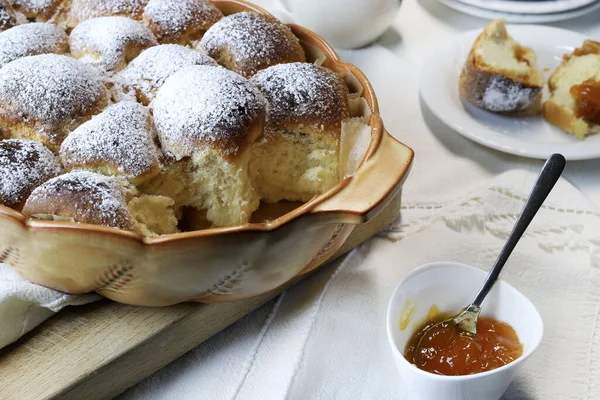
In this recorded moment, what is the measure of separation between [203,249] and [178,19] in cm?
52

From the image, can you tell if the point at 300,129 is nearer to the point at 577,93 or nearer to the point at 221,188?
the point at 221,188

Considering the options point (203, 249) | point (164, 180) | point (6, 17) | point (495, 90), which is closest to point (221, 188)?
point (164, 180)

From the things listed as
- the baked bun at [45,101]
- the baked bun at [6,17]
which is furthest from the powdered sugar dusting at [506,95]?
the baked bun at [6,17]

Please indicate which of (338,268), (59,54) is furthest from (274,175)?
(59,54)

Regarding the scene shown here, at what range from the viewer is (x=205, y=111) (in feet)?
2.99

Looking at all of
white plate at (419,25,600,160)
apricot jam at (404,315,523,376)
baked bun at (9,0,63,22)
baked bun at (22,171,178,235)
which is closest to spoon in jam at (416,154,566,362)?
apricot jam at (404,315,523,376)

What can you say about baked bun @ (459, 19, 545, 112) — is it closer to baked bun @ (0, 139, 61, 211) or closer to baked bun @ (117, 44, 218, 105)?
baked bun @ (117, 44, 218, 105)

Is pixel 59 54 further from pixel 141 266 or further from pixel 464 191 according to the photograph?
pixel 464 191

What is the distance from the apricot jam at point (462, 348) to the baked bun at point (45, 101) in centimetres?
57

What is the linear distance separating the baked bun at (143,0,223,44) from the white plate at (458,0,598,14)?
786 millimetres

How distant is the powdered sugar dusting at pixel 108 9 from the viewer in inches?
45.9

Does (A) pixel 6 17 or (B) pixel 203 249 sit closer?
(B) pixel 203 249

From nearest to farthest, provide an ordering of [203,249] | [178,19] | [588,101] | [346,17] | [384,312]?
[203,249], [384,312], [178,19], [588,101], [346,17]

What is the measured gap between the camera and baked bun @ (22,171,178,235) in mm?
811
